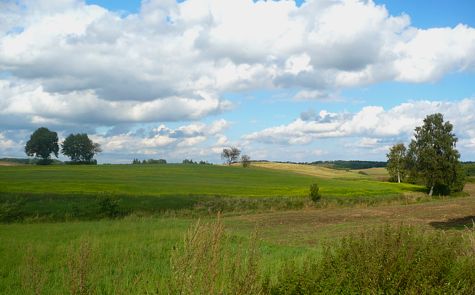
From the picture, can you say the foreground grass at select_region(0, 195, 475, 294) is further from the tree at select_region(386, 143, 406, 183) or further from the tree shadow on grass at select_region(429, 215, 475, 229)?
the tree at select_region(386, 143, 406, 183)

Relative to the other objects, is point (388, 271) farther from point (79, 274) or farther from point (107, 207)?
point (107, 207)

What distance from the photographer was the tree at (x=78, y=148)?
132 meters

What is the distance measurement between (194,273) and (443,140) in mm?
75049

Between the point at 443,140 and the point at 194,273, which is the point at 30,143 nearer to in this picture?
the point at 443,140

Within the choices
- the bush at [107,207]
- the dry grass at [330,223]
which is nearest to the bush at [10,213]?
the bush at [107,207]

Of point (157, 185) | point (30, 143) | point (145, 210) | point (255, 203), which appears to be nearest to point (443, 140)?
point (255, 203)

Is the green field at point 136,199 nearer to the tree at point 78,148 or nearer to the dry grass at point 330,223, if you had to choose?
the dry grass at point 330,223

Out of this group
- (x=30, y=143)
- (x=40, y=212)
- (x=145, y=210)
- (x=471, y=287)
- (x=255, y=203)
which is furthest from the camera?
(x=30, y=143)

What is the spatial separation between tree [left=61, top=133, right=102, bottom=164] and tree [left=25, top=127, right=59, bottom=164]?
5250 mm

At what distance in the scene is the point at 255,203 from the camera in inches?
1922

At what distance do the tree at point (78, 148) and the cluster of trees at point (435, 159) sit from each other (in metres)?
94.6

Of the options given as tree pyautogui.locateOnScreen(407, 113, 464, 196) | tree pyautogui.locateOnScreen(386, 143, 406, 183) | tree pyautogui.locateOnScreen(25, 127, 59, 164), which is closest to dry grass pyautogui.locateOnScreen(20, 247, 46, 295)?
tree pyautogui.locateOnScreen(407, 113, 464, 196)

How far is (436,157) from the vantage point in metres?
70.0

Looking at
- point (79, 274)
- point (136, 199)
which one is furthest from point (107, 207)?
point (79, 274)
